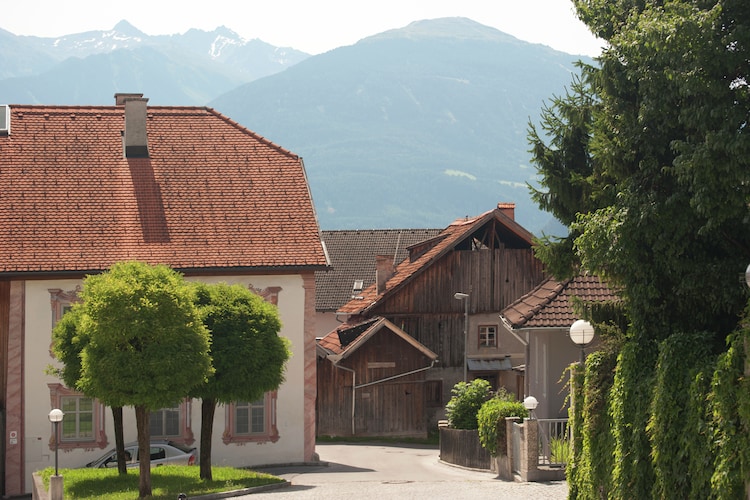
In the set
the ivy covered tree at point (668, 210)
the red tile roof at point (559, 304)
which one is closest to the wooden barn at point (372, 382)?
the red tile roof at point (559, 304)

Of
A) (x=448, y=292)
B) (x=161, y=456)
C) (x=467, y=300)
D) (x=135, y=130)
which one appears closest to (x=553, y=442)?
(x=161, y=456)

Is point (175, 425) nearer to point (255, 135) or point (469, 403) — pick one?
point (469, 403)

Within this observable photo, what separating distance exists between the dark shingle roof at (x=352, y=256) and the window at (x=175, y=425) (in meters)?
30.7

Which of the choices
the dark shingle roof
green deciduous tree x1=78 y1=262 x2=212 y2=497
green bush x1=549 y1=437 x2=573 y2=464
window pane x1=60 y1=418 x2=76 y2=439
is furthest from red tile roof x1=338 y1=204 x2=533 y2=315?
green deciduous tree x1=78 y1=262 x2=212 y2=497

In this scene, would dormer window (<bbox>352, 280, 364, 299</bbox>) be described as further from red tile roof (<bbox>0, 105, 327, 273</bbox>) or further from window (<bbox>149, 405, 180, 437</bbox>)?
window (<bbox>149, 405, 180, 437</bbox>)

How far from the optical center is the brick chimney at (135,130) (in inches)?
1650

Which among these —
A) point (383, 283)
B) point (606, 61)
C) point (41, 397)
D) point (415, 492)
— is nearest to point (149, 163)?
point (41, 397)

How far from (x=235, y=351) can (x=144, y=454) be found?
135 inches

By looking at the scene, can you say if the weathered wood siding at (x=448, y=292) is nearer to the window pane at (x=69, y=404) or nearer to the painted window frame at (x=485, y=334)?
the painted window frame at (x=485, y=334)

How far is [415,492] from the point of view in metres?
25.4

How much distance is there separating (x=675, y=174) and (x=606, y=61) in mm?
2831

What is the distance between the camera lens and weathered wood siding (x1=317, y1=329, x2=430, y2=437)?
162 feet

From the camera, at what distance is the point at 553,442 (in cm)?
2719

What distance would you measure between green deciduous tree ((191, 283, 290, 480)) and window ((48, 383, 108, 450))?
827 cm
